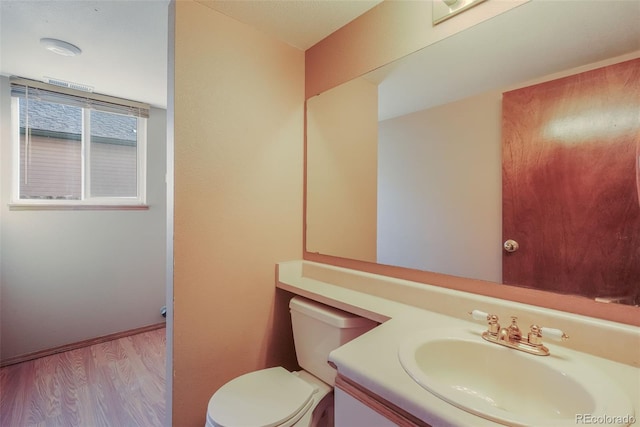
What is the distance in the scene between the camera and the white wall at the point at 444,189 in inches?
40.2

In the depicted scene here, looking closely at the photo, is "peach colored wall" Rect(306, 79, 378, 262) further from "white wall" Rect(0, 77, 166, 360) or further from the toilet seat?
"white wall" Rect(0, 77, 166, 360)

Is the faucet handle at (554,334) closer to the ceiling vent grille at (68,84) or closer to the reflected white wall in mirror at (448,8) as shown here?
the reflected white wall in mirror at (448,8)

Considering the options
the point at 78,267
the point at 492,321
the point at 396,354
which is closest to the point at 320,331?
the point at 396,354

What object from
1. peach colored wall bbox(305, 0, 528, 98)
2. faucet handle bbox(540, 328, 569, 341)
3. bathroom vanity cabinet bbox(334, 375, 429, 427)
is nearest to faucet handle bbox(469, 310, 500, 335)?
faucet handle bbox(540, 328, 569, 341)

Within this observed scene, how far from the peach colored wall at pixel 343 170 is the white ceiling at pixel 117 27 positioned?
0.34m

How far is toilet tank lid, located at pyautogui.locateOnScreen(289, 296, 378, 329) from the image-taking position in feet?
3.87

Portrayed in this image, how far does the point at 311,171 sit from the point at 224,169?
507 millimetres

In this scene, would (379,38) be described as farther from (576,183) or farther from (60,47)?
(60,47)

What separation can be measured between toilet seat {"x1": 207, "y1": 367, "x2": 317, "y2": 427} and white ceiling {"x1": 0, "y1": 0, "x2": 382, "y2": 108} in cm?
171

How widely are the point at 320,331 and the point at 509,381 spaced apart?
2.39ft

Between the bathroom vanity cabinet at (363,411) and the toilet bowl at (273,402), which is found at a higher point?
the bathroom vanity cabinet at (363,411)

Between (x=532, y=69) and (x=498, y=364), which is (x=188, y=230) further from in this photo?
(x=532, y=69)

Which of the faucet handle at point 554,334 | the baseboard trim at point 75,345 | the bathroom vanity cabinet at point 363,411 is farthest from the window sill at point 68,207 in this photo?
the faucet handle at point 554,334

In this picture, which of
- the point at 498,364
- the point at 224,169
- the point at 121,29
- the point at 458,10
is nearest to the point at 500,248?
the point at 498,364
